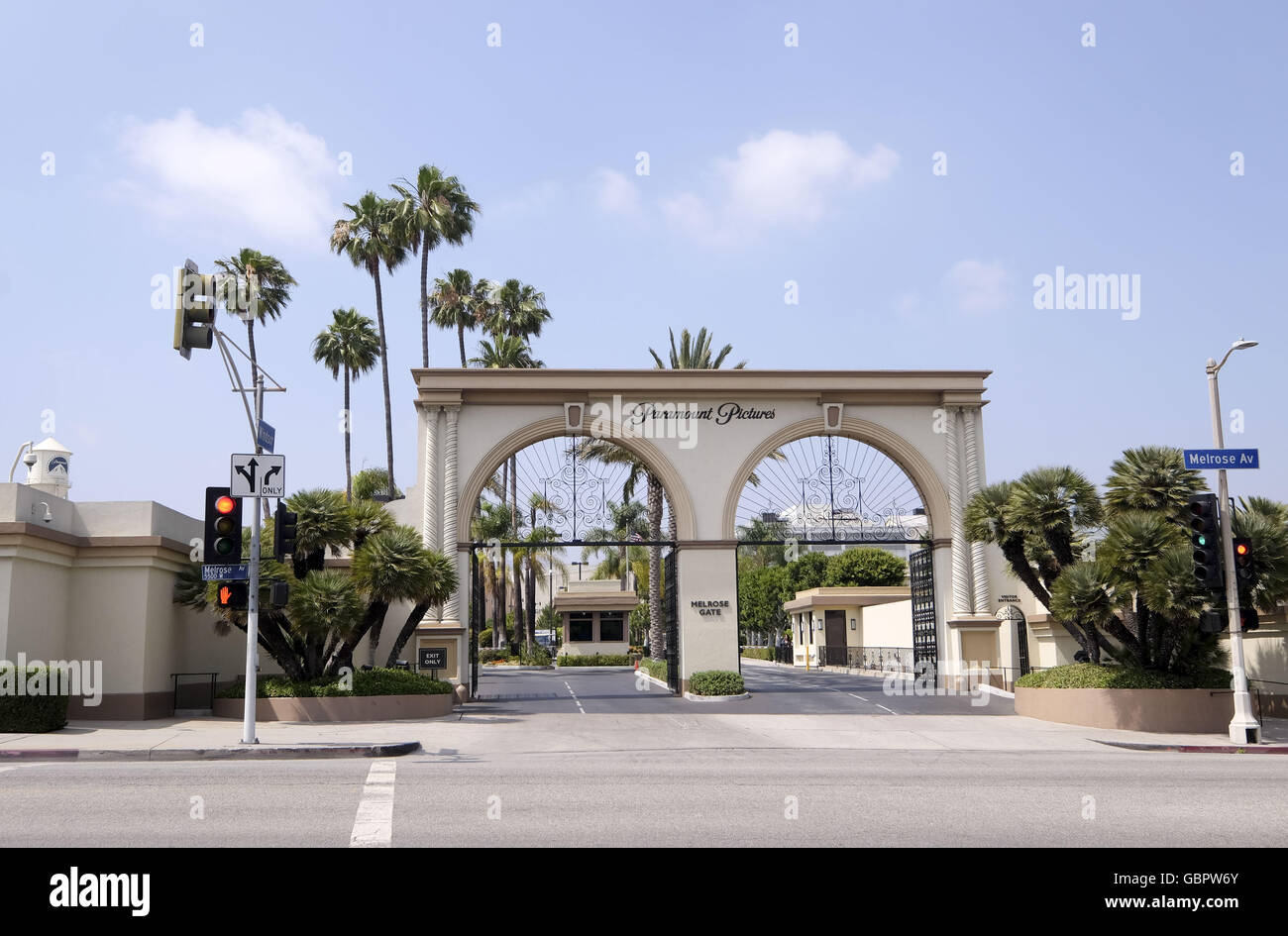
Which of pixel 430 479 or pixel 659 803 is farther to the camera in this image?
pixel 430 479

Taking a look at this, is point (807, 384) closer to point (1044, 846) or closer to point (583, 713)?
point (583, 713)

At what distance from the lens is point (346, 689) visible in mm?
22906

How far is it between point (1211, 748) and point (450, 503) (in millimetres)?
18780

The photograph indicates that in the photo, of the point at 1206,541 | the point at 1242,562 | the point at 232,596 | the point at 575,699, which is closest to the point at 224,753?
the point at 232,596

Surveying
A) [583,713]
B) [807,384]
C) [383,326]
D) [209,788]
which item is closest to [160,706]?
[583,713]

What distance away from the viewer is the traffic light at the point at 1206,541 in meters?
18.7

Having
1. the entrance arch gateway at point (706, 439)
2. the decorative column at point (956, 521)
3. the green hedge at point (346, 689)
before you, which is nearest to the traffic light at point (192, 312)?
the green hedge at point (346, 689)

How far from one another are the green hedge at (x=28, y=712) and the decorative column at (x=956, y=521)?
863 inches

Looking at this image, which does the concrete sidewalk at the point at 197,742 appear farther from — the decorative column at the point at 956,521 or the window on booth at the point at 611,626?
the window on booth at the point at 611,626

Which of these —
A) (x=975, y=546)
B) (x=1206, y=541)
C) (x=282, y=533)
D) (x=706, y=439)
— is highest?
(x=706, y=439)

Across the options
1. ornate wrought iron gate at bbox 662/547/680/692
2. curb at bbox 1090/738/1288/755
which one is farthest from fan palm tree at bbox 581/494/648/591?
curb at bbox 1090/738/1288/755

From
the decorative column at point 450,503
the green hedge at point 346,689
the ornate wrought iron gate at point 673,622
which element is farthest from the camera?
the ornate wrought iron gate at point 673,622

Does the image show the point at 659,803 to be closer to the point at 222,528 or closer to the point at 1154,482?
the point at 222,528
